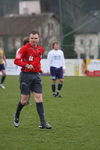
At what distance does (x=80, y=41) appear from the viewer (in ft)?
133

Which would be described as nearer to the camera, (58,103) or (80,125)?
(80,125)

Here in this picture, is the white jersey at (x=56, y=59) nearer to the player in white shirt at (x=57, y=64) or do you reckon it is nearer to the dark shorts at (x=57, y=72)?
the player in white shirt at (x=57, y=64)

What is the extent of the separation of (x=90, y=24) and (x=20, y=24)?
89.9 feet

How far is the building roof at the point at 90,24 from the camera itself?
39938mm

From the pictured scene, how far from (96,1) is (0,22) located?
28962mm

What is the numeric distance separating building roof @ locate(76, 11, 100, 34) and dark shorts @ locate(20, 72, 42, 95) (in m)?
31.4

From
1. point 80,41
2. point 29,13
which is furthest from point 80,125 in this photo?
point 29,13

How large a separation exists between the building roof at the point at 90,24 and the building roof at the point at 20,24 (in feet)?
64.4

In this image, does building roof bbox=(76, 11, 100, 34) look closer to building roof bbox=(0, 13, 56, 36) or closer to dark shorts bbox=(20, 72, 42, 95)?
building roof bbox=(0, 13, 56, 36)

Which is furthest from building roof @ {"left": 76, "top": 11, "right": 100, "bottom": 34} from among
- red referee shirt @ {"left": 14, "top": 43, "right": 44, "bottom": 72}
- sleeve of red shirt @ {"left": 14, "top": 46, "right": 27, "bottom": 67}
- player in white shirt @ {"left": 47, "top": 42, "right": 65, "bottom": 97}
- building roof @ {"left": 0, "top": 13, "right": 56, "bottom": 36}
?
sleeve of red shirt @ {"left": 14, "top": 46, "right": 27, "bottom": 67}

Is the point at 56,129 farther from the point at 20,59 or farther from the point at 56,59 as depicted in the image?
the point at 56,59

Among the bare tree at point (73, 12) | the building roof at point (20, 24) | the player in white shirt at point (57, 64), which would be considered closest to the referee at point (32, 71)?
the player in white shirt at point (57, 64)

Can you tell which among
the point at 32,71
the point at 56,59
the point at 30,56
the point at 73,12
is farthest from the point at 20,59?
the point at 73,12

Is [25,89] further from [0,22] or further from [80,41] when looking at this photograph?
[0,22]
